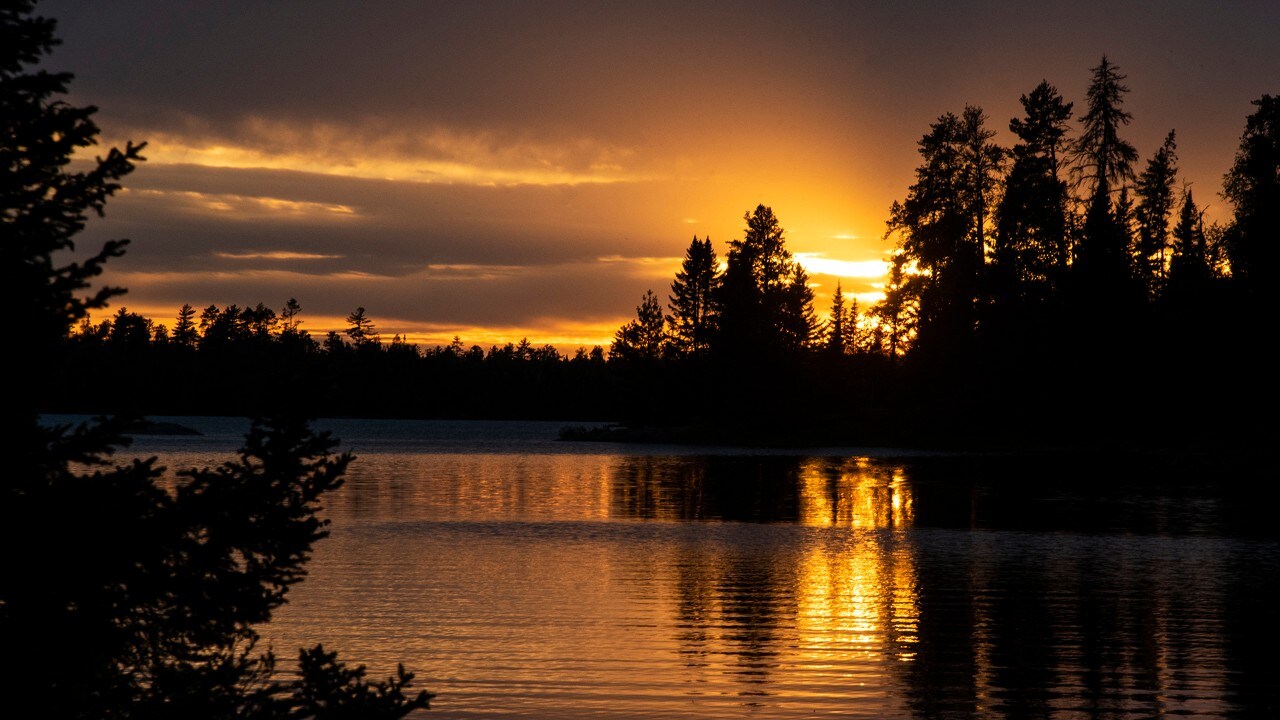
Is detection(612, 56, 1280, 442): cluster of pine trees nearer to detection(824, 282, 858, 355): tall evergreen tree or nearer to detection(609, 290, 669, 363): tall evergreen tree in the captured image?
detection(609, 290, 669, 363): tall evergreen tree

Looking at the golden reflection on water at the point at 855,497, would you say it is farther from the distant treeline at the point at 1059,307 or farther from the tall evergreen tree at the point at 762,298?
the tall evergreen tree at the point at 762,298

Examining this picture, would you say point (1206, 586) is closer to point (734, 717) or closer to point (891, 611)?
point (891, 611)

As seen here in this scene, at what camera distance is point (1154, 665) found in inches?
600

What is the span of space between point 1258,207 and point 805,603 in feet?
188

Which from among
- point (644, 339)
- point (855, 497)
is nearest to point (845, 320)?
point (644, 339)

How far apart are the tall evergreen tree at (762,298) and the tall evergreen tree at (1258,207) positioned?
3952 centimetres

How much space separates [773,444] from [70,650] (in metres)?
86.2

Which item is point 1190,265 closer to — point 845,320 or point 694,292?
point 694,292

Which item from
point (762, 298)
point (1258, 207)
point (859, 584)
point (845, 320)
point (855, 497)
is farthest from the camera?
point (845, 320)

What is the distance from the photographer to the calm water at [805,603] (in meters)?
13.8

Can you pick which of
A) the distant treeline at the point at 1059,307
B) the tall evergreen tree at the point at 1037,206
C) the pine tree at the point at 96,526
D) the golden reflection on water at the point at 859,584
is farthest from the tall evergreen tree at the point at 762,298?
the pine tree at the point at 96,526

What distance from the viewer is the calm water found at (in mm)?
13828

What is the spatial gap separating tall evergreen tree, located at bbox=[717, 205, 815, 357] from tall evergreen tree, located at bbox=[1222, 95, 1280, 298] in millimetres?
39524

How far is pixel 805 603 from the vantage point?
20.1 metres
